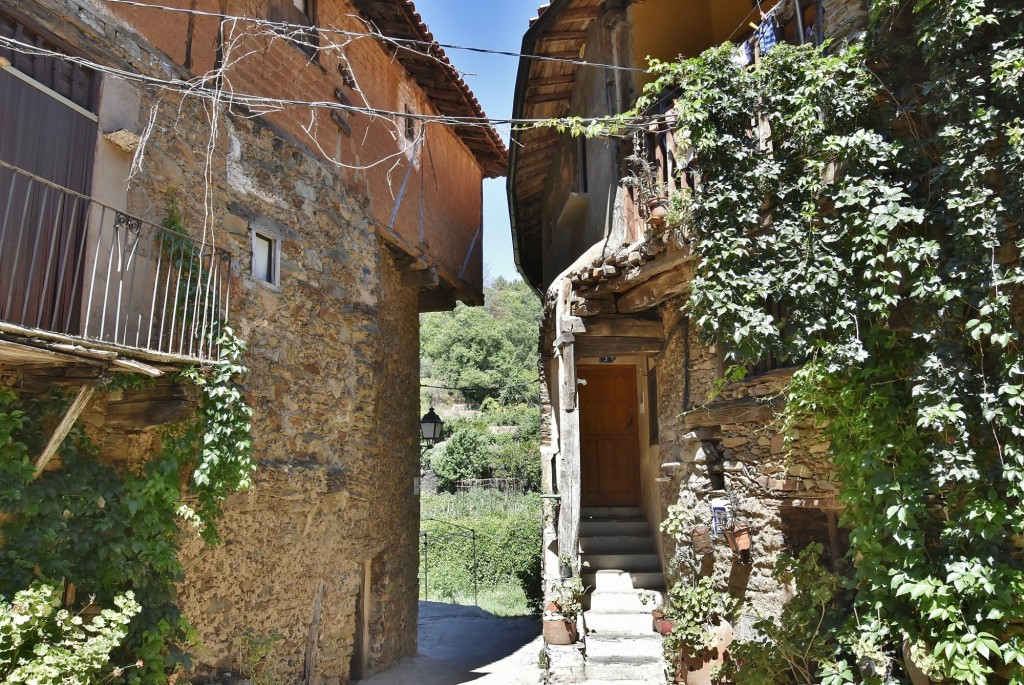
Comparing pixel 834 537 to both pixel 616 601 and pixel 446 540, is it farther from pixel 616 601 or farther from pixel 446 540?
pixel 446 540

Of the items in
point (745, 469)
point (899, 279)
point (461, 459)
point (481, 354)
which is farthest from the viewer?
point (481, 354)

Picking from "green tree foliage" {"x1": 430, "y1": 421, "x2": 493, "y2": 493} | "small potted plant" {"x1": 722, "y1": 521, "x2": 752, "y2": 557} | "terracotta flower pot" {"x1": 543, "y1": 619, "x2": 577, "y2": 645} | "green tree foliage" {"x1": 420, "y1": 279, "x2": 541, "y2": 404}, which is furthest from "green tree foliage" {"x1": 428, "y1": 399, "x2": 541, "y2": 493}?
"small potted plant" {"x1": 722, "y1": 521, "x2": 752, "y2": 557}

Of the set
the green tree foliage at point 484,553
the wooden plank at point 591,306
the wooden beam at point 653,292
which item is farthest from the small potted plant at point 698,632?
the green tree foliage at point 484,553

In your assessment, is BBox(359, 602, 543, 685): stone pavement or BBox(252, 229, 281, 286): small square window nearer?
BBox(252, 229, 281, 286): small square window

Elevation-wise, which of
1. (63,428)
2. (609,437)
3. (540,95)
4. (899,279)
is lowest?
(63,428)

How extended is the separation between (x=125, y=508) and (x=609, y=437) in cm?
847

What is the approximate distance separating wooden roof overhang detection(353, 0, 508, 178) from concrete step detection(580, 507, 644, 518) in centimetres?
586

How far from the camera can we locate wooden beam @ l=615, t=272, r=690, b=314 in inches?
307

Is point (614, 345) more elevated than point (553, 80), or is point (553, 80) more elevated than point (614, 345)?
point (553, 80)

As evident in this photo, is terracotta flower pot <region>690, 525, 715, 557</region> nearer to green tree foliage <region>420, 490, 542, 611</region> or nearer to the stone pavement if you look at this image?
the stone pavement

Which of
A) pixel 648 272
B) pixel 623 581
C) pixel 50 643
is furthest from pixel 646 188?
pixel 50 643

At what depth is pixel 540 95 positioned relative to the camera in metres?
10.8

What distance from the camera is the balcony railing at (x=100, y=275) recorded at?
17.1 ft

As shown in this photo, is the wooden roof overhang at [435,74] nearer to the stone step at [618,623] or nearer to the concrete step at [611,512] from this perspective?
the concrete step at [611,512]
